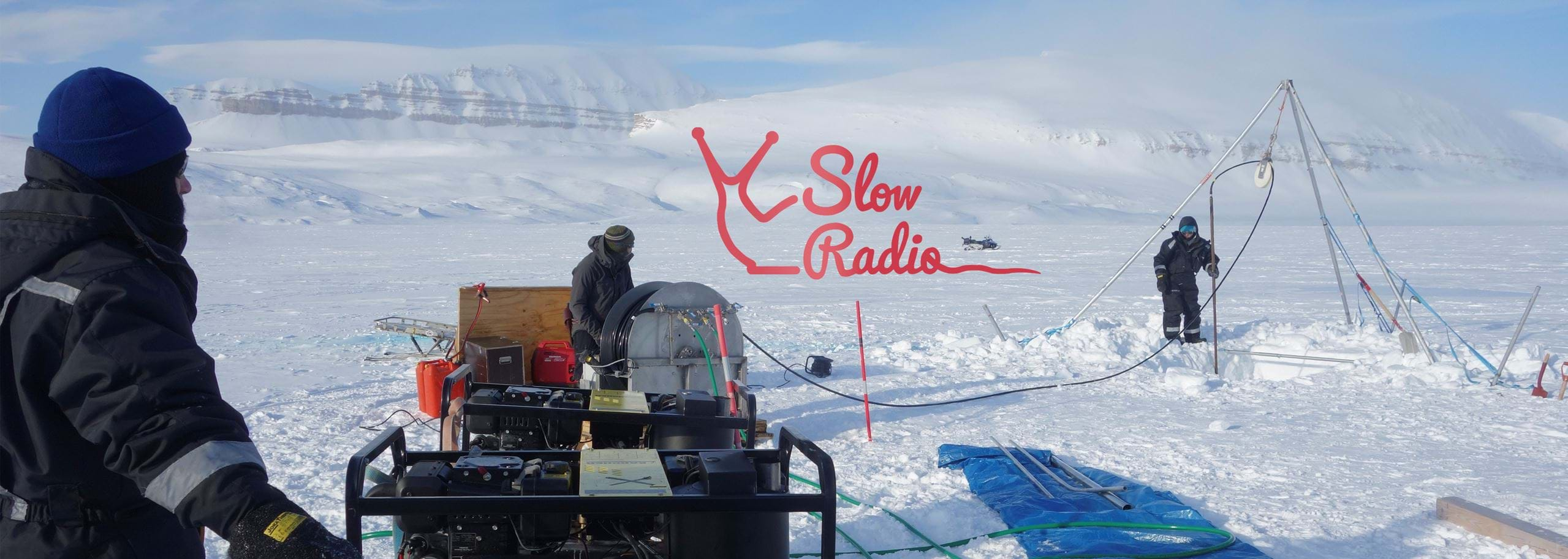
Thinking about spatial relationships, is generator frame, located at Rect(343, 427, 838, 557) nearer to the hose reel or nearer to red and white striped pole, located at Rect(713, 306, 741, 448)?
red and white striped pole, located at Rect(713, 306, 741, 448)

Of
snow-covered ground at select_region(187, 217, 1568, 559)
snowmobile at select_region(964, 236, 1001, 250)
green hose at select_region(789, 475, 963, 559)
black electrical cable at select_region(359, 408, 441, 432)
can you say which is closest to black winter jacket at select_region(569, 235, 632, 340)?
black electrical cable at select_region(359, 408, 441, 432)

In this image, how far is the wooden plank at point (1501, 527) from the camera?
415 cm

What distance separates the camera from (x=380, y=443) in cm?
288

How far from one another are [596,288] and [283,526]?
566cm

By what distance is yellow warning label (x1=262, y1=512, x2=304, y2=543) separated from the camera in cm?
152

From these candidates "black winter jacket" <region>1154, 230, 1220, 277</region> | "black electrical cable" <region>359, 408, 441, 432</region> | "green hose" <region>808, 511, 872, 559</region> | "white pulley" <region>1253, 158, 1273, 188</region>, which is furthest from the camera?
"black winter jacket" <region>1154, 230, 1220, 277</region>

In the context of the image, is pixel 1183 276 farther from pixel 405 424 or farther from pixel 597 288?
pixel 405 424

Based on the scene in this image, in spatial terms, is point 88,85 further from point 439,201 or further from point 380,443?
point 439,201

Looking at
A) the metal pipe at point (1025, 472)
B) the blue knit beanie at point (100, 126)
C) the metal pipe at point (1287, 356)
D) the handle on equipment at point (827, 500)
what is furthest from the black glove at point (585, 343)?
Result: the metal pipe at point (1287, 356)

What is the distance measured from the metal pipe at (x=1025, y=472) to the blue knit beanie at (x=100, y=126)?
4.31m

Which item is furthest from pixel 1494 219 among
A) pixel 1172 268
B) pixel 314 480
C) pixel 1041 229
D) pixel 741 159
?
pixel 314 480

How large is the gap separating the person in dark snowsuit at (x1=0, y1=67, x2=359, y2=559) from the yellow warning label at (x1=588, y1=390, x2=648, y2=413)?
1.97 m

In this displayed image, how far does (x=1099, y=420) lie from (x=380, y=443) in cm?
568

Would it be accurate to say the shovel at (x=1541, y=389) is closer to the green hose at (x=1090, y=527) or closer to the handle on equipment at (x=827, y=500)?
the green hose at (x=1090, y=527)
